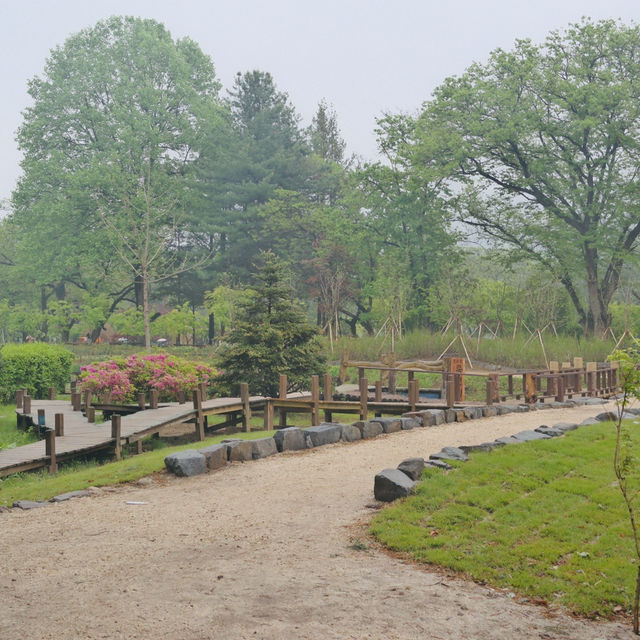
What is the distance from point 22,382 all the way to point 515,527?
18983 millimetres

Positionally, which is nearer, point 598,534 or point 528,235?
point 598,534

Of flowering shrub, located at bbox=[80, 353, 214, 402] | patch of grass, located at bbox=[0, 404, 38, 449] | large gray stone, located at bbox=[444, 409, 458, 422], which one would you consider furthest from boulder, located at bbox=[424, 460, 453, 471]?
flowering shrub, located at bbox=[80, 353, 214, 402]

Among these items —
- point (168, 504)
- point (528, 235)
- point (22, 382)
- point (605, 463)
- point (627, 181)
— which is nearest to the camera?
point (168, 504)

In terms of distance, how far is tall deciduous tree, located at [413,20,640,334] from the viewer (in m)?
27.8

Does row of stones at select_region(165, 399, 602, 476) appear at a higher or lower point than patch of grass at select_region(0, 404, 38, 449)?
higher

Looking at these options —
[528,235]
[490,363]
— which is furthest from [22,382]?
[528,235]

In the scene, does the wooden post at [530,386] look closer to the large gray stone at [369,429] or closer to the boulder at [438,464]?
the large gray stone at [369,429]

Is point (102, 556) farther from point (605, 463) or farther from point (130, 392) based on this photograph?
point (130, 392)

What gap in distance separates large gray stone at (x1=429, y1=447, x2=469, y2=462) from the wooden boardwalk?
597 cm

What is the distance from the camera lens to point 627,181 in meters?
28.8

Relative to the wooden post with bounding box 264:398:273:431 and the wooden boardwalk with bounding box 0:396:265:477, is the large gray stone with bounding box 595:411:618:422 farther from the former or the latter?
the wooden boardwalk with bounding box 0:396:265:477

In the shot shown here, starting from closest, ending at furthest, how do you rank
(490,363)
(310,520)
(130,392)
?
(310,520) → (130,392) → (490,363)

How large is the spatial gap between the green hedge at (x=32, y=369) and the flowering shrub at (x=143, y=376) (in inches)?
176

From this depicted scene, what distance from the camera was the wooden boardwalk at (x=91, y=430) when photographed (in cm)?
1075
